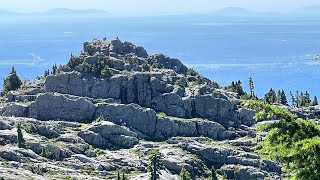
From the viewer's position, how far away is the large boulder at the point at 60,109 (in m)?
156

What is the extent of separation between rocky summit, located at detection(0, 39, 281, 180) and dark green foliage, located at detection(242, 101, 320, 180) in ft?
309

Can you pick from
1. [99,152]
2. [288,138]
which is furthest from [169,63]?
[288,138]

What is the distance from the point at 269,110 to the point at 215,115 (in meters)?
143

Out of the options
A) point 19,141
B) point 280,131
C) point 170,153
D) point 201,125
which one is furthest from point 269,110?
point 201,125

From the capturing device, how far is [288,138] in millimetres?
18125

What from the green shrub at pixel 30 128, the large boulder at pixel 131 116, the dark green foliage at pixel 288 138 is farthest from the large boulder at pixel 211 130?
the dark green foliage at pixel 288 138

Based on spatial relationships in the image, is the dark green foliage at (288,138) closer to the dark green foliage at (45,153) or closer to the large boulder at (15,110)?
the dark green foliage at (45,153)

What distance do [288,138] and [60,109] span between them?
A: 143m

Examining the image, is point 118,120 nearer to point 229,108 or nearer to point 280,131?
point 229,108

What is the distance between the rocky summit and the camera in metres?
126

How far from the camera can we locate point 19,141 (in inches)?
4884

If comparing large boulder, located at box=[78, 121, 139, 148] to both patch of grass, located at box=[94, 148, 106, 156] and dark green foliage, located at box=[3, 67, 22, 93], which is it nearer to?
patch of grass, located at box=[94, 148, 106, 156]

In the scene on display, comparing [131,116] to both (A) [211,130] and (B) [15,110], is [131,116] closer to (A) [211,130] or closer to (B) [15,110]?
(A) [211,130]

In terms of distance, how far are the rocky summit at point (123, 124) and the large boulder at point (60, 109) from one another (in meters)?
0.29
